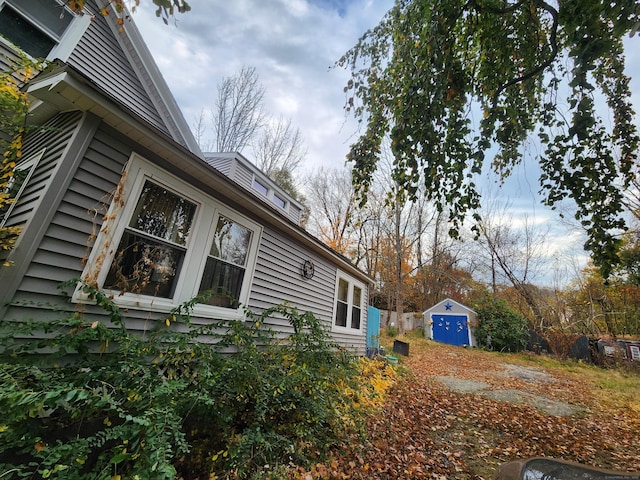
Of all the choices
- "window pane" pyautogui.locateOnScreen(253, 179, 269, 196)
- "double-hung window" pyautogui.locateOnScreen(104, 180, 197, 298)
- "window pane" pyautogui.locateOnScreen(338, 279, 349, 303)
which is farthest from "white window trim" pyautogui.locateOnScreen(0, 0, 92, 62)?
"window pane" pyautogui.locateOnScreen(338, 279, 349, 303)

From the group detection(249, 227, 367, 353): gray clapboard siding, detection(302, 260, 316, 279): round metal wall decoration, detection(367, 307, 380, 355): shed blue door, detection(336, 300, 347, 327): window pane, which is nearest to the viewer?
detection(249, 227, 367, 353): gray clapboard siding

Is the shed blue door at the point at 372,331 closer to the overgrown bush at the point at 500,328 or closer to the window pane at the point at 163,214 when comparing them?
the window pane at the point at 163,214

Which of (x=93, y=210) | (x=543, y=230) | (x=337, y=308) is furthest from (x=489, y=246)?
(x=93, y=210)

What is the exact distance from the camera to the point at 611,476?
145 cm

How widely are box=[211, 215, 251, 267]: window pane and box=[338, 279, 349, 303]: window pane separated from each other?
4060 millimetres

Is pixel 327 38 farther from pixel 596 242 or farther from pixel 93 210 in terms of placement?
pixel 596 242

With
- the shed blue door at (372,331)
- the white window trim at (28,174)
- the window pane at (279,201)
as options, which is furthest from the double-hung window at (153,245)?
the window pane at (279,201)

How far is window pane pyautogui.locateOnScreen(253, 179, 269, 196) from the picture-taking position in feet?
35.1

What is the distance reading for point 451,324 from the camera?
16391mm

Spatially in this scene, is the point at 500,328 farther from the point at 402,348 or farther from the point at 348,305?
the point at 348,305

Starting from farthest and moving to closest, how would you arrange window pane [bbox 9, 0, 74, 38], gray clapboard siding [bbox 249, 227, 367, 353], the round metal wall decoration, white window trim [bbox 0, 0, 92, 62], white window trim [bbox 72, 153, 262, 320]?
the round metal wall decoration, gray clapboard siding [bbox 249, 227, 367, 353], white window trim [bbox 0, 0, 92, 62], window pane [bbox 9, 0, 74, 38], white window trim [bbox 72, 153, 262, 320]

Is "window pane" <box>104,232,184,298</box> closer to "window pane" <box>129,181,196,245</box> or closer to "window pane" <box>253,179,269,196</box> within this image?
"window pane" <box>129,181,196,245</box>

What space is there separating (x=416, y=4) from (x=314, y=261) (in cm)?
522

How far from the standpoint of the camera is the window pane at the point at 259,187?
10.7m
